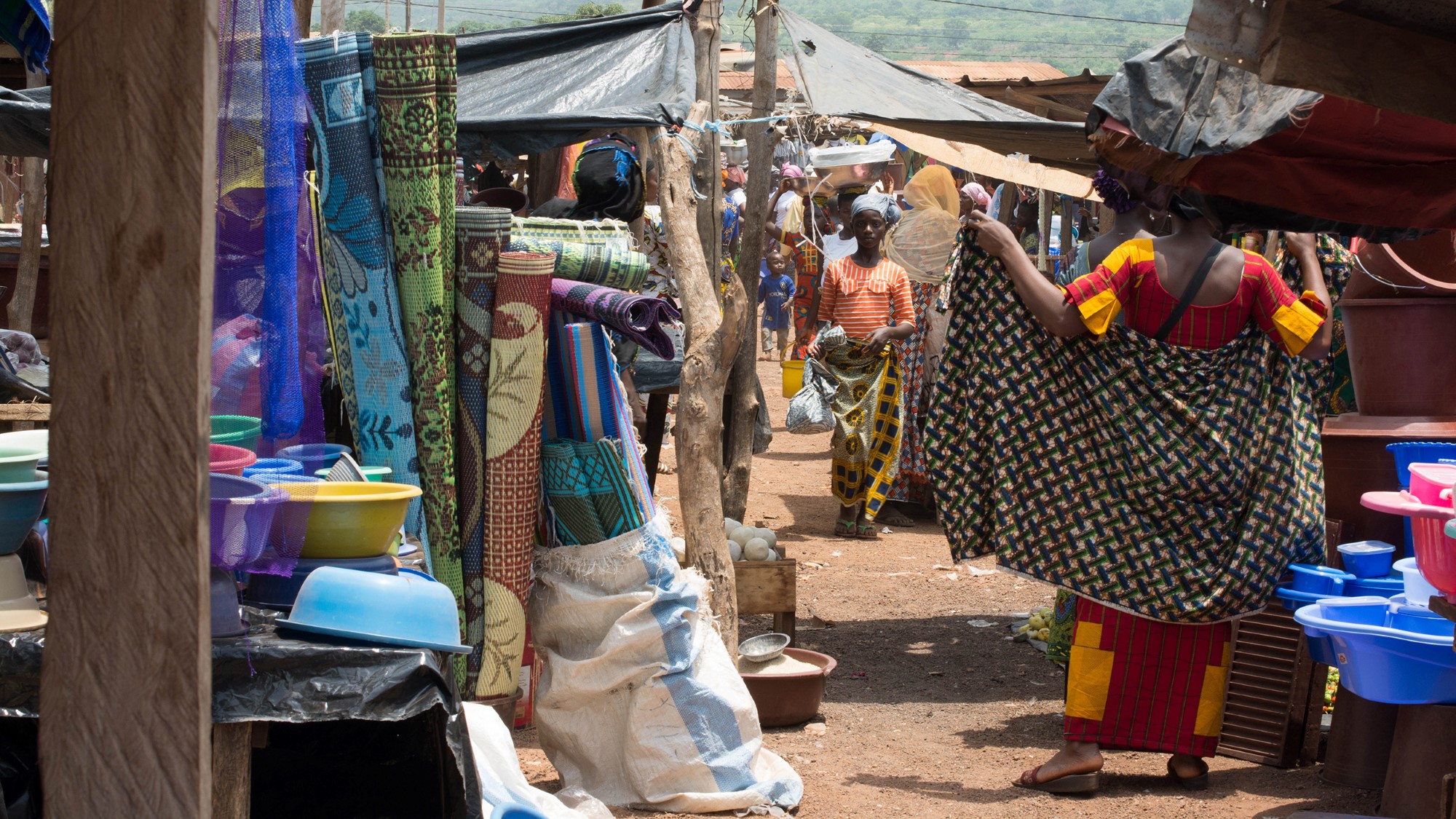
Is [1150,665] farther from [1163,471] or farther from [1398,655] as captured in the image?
[1398,655]

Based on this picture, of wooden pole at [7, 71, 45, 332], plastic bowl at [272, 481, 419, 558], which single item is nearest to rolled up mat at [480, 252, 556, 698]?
plastic bowl at [272, 481, 419, 558]

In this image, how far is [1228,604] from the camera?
407 centimetres

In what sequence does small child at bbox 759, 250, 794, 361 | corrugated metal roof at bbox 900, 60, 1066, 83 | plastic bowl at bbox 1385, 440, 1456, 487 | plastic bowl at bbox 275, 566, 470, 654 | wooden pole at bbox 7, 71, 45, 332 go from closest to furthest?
plastic bowl at bbox 275, 566, 470, 654 < plastic bowl at bbox 1385, 440, 1456, 487 < wooden pole at bbox 7, 71, 45, 332 < small child at bbox 759, 250, 794, 361 < corrugated metal roof at bbox 900, 60, 1066, 83

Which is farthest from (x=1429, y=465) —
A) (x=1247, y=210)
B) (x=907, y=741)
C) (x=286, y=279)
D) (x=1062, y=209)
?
(x=1062, y=209)

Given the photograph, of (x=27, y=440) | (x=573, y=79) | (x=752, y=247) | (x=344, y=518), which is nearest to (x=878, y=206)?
(x=752, y=247)

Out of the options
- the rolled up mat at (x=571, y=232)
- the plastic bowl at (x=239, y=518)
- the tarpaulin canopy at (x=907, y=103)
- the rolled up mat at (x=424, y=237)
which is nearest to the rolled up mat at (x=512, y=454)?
the rolled up mat at (x=424, y=237)

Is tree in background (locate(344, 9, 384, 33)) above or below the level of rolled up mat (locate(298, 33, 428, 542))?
above

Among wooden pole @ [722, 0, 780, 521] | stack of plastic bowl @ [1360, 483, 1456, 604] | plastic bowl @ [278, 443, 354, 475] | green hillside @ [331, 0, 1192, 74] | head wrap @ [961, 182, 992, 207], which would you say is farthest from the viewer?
green hillside @ [331, 0, 1192, 74]

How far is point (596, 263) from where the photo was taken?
4109mm

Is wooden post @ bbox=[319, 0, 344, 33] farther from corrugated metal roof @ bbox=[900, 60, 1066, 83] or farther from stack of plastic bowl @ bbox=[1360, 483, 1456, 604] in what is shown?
corrugated metal roof @ bbox=[900, 60, 1066, 83]

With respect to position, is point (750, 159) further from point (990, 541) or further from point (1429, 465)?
point (1429, 465)

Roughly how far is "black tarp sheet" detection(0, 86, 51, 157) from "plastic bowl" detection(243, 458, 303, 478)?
2728 mm

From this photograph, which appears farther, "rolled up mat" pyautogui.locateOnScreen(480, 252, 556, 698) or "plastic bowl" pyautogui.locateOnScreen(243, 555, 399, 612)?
"rolled up mat" pyautogui.locateOnScreen(480, 252, 556, 698)

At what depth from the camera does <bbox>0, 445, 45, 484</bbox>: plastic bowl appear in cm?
212
